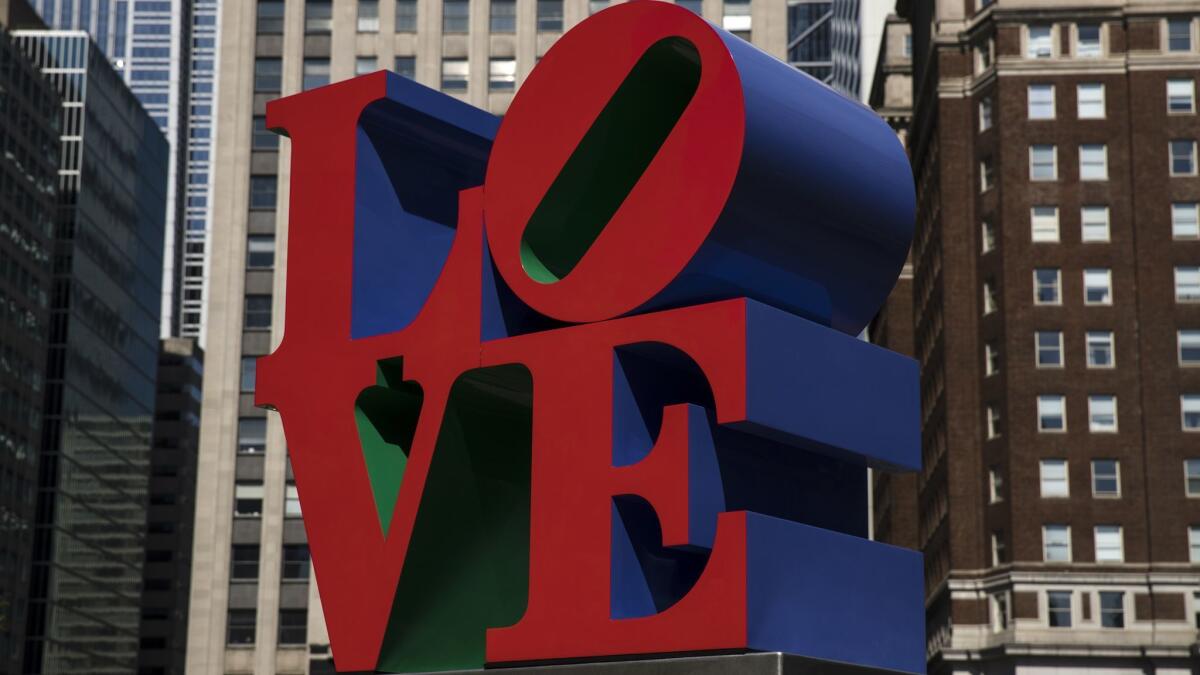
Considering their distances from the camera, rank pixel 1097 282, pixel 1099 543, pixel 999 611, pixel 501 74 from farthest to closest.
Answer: pixel 1097 282
pixel 999 611
pixel 1099 543
pixel 501 74

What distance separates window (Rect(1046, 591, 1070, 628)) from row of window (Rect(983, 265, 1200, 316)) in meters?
13.1

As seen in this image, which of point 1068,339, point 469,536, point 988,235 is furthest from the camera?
point 988,235

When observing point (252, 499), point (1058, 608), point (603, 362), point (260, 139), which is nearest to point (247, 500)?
point (252, 499)

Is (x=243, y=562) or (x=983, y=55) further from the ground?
(x=983, y=55)

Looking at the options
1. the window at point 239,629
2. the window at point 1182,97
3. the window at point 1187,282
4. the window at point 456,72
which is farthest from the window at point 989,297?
the window at point 239,629

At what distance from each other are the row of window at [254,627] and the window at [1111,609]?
34.8 metres

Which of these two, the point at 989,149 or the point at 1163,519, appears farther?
the point at 989,149

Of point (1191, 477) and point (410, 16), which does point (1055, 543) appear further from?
point (410, 16)

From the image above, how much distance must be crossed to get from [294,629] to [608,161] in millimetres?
56446

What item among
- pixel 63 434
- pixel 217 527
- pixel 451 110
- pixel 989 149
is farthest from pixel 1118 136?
pixel 63 434

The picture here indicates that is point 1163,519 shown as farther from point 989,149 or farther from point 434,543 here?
point 434,543

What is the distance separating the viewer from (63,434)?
149750 mm

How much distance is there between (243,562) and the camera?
2965 inches

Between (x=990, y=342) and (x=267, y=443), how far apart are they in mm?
33996
